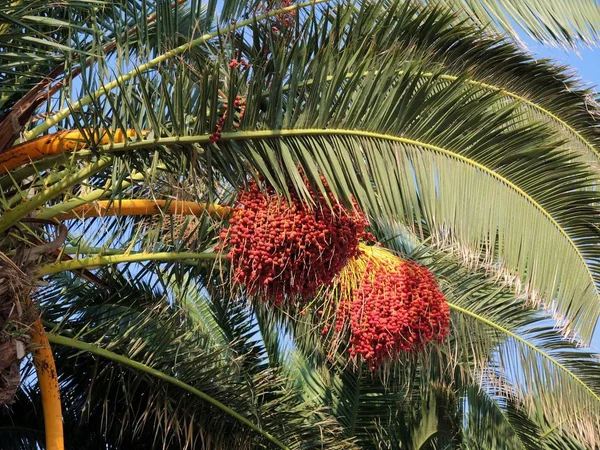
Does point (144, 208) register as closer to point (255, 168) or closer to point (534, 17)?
point (255, 168)

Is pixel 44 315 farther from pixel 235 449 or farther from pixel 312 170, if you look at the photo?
pixel 312 170

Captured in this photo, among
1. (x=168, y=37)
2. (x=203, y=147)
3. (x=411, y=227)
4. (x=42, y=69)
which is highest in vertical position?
(x=42, y=69)

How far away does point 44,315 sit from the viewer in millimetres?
6633

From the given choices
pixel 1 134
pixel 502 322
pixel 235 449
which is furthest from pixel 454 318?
pixel 1 134

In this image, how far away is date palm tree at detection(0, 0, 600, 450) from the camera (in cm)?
416

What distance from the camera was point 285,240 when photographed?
4031mm

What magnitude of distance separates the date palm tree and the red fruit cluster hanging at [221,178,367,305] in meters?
0.09

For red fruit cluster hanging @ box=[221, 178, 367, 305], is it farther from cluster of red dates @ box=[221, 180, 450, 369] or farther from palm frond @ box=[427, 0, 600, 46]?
palm frond @ box=[427, 0, 600, 46]

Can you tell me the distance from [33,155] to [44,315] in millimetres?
2333

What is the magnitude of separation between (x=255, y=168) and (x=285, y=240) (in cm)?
35

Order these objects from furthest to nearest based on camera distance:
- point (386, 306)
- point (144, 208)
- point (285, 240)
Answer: point (144, 208) → point (386, 306) → point (285, 240)

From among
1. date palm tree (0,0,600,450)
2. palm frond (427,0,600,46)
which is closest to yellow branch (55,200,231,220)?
date palm tree (0,0,600,450)

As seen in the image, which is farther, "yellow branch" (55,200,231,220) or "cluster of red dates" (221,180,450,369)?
"yellow branch" (55,200,231,220)

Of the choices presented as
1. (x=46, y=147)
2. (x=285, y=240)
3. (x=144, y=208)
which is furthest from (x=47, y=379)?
(x=285, y=240)
